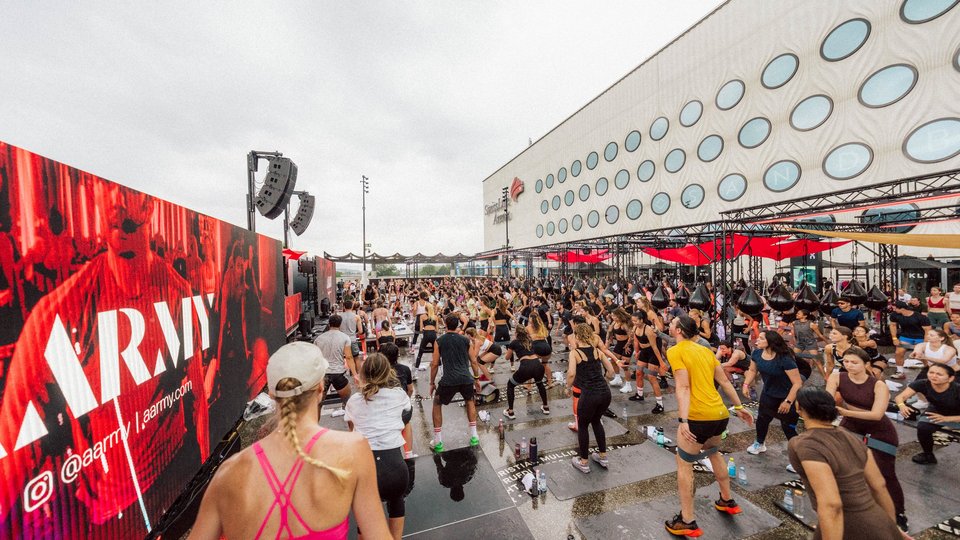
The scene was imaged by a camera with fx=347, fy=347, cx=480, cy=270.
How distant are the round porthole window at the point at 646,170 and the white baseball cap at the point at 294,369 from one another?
80.5 ft

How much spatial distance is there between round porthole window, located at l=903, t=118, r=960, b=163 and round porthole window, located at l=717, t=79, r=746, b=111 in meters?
6.90

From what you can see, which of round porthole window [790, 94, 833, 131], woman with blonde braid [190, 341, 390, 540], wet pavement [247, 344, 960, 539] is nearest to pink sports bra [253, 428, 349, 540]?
woman with blonde braid [190, 341, 390, 540]

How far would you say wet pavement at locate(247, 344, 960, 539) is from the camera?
11.2 feet

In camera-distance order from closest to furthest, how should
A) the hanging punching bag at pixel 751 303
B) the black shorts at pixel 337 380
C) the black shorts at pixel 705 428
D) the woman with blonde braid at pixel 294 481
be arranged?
the woman with blonde braid at pixel 294 481 < the black shorts at pixel 705 428 < the black shorts at pixel 337 380 < the hanging punching bag at pixel 751 303

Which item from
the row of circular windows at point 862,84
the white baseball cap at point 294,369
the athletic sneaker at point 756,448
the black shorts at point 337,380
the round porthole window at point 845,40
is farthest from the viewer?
the round porthole window at point 845,40

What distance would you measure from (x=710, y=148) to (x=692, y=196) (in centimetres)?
263

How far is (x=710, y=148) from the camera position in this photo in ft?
62.3

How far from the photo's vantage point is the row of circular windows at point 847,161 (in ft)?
39.5

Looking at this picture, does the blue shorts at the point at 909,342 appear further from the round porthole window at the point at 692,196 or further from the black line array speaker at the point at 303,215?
the black line array speaker at the point at 303,215

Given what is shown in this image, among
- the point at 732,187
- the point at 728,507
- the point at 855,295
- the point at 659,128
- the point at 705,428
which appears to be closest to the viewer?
the point at 705,428

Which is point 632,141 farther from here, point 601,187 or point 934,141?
point 934,141

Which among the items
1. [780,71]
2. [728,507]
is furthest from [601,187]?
[728,507]

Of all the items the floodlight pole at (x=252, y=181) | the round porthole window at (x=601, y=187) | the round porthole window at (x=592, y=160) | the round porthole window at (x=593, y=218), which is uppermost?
the round porthole window at (x=592, y=160)

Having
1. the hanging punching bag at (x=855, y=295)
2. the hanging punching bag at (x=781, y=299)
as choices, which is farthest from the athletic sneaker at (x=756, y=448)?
the hanging punching bag at (x=855, y=295)
